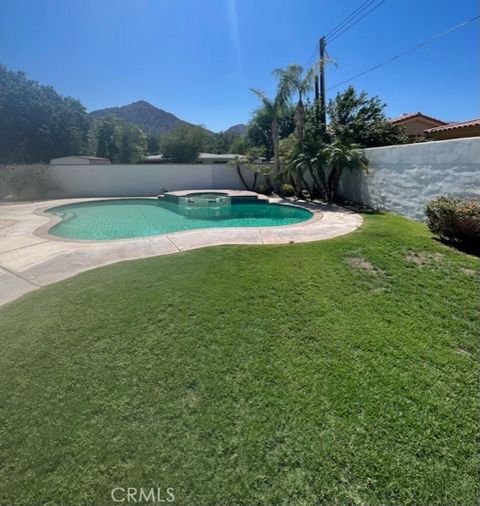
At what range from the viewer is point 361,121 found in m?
15.4

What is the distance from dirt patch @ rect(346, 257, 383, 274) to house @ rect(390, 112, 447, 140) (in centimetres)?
1615

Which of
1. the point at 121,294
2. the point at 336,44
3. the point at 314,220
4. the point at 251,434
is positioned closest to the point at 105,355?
the point at 121,294

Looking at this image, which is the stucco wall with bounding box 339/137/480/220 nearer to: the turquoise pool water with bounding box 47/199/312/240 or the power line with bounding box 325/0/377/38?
the turquoise pool water with bounding box 47/199/312/240

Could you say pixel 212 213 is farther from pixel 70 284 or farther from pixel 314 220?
pixel 70 284

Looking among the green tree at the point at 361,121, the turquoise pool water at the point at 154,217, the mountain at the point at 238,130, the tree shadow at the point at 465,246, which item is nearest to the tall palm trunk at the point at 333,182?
the turquoise pool water at the point at 154,217

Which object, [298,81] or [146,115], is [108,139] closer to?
[298,81]

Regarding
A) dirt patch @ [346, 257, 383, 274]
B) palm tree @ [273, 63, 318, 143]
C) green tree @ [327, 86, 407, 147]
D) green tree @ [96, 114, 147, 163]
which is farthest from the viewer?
green tree @ [96, 114, 147, 163]

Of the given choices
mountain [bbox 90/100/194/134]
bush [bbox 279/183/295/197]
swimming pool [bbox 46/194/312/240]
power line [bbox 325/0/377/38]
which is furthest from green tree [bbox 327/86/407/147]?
mountain [bbox 90/100/194/134]

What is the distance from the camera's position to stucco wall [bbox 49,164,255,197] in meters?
17.8

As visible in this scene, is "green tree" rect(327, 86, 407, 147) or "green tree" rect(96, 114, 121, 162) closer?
"green tree" rect(327, 86, 407, 147)

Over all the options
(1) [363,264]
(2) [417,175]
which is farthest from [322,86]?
(1) [363,264]

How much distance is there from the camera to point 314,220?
903cm

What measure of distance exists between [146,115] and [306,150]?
115m

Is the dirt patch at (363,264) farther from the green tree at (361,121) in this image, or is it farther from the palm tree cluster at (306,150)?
the green tree at (361,121)
